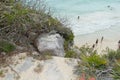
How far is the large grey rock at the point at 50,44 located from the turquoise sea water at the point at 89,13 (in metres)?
7.73

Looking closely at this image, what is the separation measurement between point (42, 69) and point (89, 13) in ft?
46.9

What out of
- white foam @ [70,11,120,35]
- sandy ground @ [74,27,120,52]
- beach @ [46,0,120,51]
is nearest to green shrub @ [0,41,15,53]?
beach @ [46,0,120,51]

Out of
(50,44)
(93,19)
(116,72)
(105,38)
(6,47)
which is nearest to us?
(116,72)

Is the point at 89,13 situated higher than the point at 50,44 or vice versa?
the point at 50,44

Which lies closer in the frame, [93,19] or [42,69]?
[42,69]

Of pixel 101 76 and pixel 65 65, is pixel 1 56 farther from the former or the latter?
pixel 101 76

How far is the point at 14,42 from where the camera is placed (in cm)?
770

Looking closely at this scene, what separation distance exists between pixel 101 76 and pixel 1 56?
2068 millimetres

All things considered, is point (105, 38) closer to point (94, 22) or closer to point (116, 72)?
point (94, 22)

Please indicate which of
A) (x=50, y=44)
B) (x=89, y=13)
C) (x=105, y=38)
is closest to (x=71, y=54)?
(x=50, y=44)

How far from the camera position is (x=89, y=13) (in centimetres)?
2120

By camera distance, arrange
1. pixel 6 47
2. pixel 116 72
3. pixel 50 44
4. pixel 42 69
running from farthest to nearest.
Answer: pixel 50 44, pixel 6 47, pixel 42 69, pixel 116 72

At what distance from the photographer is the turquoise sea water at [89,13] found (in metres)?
17.7

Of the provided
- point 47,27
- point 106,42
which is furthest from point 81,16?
point 47,27
